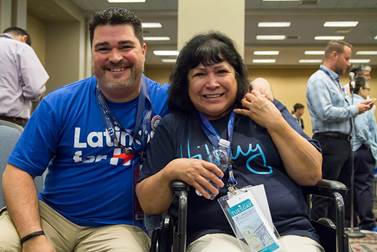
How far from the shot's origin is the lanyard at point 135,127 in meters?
1.51

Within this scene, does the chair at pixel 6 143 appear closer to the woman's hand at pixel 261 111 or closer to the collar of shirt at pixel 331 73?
the woman's hand at pixel 261 111

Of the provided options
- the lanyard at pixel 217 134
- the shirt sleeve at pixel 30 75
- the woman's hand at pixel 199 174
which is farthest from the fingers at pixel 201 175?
the shirt sleeve at pixel 30 75

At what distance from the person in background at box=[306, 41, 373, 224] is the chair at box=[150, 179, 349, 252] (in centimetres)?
192

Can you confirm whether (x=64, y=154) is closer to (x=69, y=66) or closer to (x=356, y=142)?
(x=356, y=142)

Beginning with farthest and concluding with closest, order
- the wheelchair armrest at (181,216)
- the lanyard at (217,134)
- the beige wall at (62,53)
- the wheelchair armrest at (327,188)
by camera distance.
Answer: the beige wall at (62,53)
the lanyard at (217,134)
the wheelchair armrest at (327,188)
the wheelchair armrest at (181,216)

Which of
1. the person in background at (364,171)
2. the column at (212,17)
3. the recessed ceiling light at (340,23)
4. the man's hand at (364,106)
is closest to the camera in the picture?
the man's hand at (364,106)

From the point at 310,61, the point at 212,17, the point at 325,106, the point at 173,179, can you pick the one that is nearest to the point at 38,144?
the point at 173,179

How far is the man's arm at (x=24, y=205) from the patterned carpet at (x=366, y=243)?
257 cm

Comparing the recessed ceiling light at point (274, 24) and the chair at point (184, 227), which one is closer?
the chair at point (184, 227)

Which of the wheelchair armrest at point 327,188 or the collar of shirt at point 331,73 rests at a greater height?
the collar of shirt at point 331,73

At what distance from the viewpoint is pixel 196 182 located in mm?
1332

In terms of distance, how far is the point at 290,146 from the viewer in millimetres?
1452

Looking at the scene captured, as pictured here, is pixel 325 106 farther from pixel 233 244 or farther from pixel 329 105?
pixel 233 244

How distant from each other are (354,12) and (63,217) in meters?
9.64
